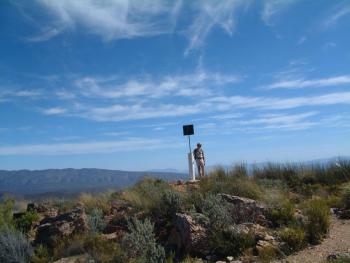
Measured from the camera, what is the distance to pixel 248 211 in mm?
11547

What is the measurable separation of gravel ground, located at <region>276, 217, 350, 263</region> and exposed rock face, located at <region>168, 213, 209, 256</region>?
208 centimetres

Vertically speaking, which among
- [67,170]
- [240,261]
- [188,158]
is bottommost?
[240,261]

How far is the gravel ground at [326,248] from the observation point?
8938mm

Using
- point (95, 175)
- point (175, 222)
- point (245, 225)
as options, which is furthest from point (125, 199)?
point (95, 175)

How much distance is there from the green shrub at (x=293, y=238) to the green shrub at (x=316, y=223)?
260mm

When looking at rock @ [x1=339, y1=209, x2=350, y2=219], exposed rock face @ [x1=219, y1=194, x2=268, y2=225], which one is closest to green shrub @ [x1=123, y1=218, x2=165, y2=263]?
exposed rock face @ [x1=219, y1=194, x2=268, y2=225]

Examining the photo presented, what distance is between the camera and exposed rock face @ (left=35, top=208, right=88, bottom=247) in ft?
39.8

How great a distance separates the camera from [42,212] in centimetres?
1672

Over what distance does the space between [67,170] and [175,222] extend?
608 ft

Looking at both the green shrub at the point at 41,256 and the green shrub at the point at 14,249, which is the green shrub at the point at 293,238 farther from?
the green shrub at the point at 14,249

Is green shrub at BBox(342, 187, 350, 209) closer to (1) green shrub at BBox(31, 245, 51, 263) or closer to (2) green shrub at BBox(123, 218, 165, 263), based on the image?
(2) green shrub at BBox(123, 218, 165, 263)

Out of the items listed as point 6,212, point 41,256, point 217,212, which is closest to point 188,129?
point 6,212

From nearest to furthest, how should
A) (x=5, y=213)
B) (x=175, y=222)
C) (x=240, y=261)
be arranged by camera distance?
1. (x=240, y=261)
2. (x=175, y=222)
3. (x=5, y=213)

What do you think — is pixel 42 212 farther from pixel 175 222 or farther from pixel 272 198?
pixel 272 198
